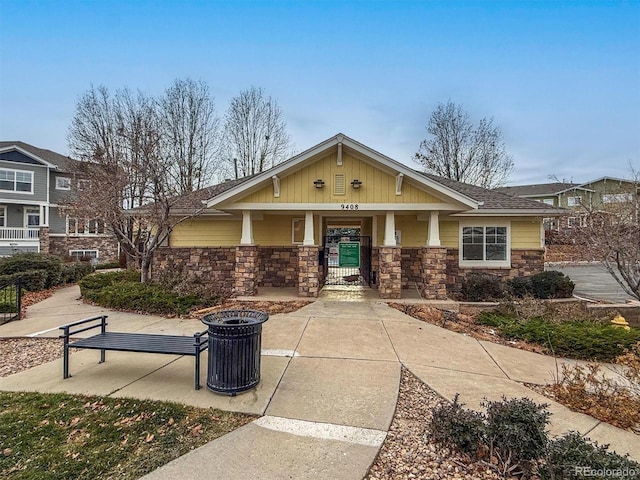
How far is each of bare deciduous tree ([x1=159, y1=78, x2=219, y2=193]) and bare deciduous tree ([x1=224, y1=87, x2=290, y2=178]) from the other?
4.08 ft

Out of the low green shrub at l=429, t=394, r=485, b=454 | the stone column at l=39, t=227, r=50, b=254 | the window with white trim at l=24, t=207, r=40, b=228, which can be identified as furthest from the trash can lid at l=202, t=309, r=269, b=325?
the window with white trim at l=24, t=207, r=40, b=228

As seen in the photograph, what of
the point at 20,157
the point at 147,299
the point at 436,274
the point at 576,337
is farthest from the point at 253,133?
the point at 576,337

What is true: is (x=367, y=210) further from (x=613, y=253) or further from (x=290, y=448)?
(x=290, y=448)

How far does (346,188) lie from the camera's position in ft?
34.3

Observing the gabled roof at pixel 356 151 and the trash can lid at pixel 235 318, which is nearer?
the trash can lid at pixel 235 318

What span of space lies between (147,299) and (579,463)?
9931 millimetres

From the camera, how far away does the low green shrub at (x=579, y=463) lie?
236cm

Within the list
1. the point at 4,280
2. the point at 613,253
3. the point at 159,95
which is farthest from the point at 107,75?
the point at 613,253

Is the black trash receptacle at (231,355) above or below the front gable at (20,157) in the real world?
below

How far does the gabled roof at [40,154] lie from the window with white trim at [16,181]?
59.2 inches

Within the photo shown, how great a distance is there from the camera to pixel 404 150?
98.2ft

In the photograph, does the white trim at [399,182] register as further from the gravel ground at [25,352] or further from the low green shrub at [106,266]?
the low green shrub at [106,266]

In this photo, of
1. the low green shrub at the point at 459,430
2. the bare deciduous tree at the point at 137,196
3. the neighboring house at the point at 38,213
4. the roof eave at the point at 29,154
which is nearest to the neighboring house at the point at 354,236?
the bare deciduous tree at the point at 137,196

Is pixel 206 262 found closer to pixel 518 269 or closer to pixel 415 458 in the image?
pixel 415 458
